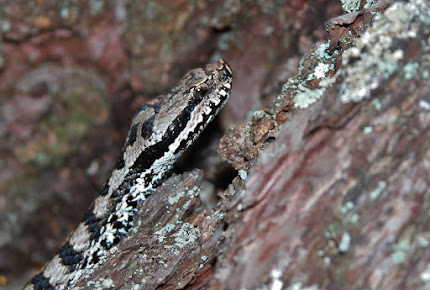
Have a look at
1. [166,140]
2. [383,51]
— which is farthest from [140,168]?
[383,51]

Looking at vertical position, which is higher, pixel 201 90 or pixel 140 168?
pixel 201 90

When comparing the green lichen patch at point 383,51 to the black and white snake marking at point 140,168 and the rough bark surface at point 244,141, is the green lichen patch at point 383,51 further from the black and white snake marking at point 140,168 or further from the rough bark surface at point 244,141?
the black and white snake marking at point 140,168

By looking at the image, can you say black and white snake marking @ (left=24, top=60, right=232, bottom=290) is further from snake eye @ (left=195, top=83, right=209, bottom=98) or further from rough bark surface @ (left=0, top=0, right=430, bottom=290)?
rough bark surface @ (left=0, top=0, right=430, bottom=290)

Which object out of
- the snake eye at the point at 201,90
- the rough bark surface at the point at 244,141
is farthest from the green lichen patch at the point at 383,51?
the snake eye at the point at 201,90

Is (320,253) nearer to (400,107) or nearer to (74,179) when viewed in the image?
(400,107)

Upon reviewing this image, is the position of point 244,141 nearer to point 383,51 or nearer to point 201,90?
point 201,90

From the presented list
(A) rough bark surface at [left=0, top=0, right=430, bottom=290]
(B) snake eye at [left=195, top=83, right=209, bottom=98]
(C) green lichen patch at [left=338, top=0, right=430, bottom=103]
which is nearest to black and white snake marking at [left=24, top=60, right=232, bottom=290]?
(B) snake eye at [left=195, top=83, right=209, bottom=98]
